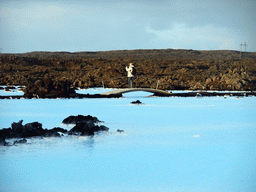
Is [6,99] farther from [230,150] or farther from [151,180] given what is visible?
[151,180]

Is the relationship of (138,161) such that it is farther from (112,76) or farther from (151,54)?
(151,54)

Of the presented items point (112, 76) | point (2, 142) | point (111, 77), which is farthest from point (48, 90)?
point (112, 76)

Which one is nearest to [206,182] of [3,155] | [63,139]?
[3,155]

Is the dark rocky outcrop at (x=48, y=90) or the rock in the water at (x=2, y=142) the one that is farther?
the dark rocky outcrop at (x=48, y=90)

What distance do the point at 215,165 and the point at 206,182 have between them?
1.11 m

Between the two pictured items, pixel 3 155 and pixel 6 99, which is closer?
pixel 3 155

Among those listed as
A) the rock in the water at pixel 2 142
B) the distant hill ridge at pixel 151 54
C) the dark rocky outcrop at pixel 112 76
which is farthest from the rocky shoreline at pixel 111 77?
the distant hill ridge at pixel 151 54

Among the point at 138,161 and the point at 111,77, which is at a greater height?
the point at 138,161

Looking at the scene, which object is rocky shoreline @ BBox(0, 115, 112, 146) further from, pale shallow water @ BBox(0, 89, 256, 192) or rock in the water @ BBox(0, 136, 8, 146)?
pale shallow water @ BBox(0, 89, 256, 192)

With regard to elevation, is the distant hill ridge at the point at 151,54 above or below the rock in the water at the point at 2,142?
above

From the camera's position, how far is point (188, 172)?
258 inches

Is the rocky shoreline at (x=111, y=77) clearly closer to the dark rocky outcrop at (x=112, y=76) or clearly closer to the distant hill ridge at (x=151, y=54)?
the dark rocky outcrop at (x=112, y=76)

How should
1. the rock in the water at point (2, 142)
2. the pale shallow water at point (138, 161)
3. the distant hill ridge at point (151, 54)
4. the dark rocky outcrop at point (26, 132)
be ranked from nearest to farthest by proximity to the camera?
1. the pale shallow water at point (138, 161)
2. the rock in the water at point (2, 142)
3. the dark rocky outcrop at point (26, 132)
4. the distant hill ridge at point (151, 54)

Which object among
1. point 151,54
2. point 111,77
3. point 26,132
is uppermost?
point 151,54
